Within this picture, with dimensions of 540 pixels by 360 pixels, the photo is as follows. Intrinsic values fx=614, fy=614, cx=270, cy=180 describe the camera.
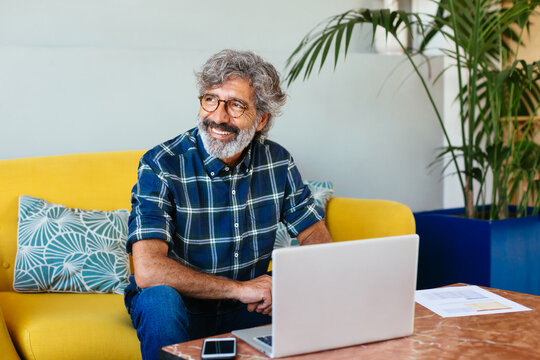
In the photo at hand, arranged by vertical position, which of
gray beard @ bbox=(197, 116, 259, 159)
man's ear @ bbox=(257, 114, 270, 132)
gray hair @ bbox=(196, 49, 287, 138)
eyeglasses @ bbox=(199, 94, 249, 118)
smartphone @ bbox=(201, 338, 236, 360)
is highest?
gray hair @ bbox=(196, 49, 287, 138)

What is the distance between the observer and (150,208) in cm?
161

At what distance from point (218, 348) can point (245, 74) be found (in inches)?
36.4

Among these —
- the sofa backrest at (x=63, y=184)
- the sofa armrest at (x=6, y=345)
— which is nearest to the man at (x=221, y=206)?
the sofa armrest at (x=6, y=345)

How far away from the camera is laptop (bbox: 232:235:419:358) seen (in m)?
1.08

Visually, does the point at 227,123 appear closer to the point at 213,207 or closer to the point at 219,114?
the point at 219,114

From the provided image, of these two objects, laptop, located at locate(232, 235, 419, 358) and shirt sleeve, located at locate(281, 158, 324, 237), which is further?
shirt sleeve, located at locate(281, 158, 324, 237)

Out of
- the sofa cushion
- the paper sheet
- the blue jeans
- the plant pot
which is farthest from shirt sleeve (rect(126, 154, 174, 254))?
the plant pot

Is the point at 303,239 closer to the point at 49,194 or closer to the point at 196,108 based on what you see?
the point at 49,194

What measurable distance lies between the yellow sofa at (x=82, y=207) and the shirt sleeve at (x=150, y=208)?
33 cm

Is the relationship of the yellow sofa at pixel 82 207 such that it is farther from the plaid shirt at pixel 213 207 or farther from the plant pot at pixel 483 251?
the plant pot at pixel 483 251

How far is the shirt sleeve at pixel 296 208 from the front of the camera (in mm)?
1908

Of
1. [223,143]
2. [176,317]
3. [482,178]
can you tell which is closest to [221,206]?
[223,143]

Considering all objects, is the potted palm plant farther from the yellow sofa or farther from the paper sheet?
the paper sheet

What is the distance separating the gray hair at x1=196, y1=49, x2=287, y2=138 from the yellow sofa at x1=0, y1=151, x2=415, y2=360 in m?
0.75
